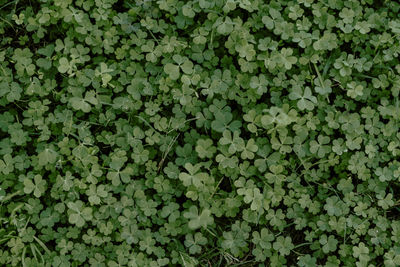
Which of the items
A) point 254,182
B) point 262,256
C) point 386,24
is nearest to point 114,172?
point 254,182

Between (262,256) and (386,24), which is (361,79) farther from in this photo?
(262,256)

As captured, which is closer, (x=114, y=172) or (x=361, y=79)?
(x=114, y=172)

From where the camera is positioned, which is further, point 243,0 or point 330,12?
point 330,12

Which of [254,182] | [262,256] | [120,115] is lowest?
[262,256]

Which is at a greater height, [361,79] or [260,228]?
[361,79]

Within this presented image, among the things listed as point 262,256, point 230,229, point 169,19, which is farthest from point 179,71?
point 262,256

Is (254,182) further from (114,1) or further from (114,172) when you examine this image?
(114,1)
